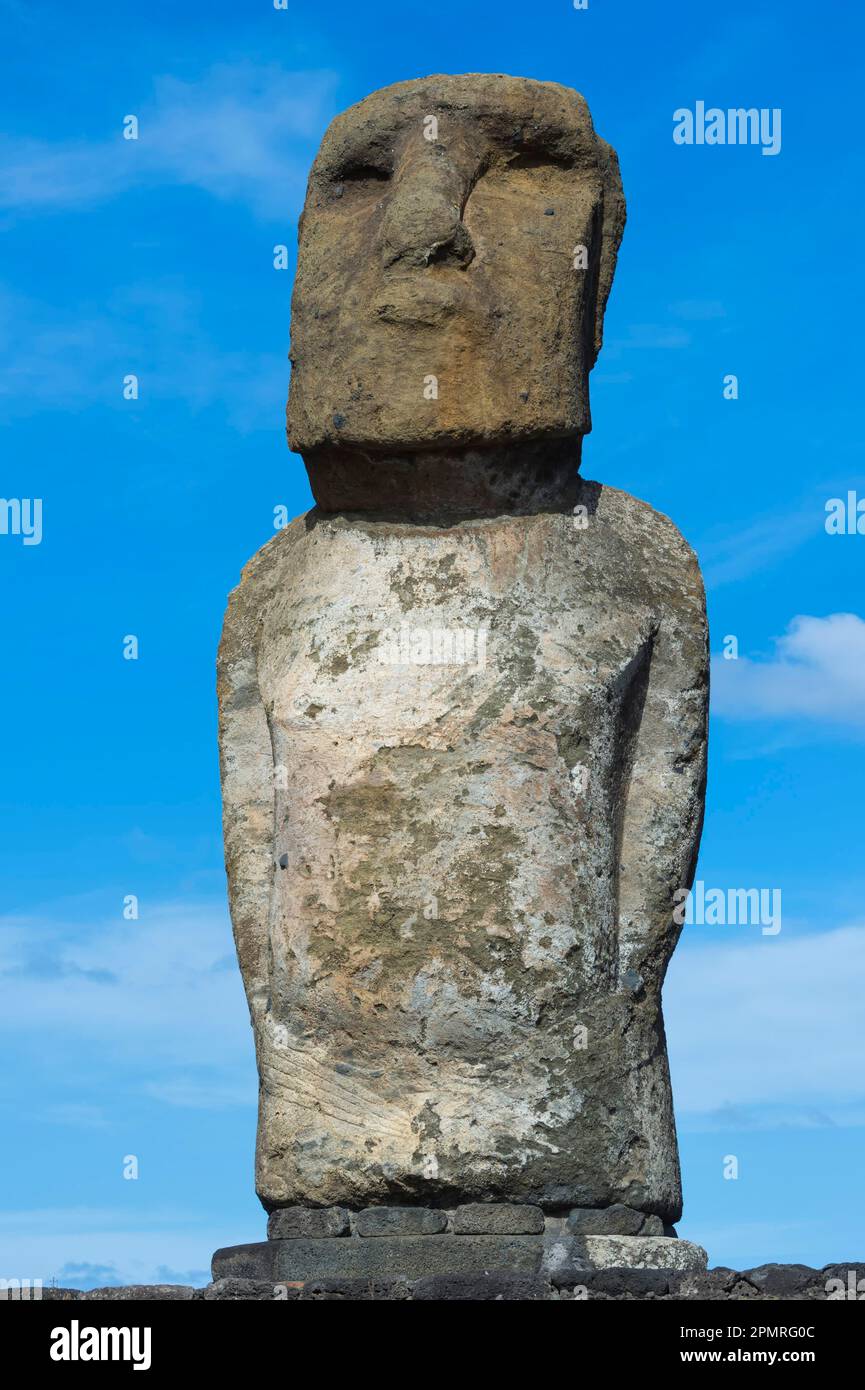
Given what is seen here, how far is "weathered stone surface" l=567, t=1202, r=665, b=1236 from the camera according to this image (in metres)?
9.09

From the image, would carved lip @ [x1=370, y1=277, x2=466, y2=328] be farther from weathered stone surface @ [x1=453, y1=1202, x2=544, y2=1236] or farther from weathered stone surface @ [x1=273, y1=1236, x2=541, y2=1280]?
weathered stone surface @ [x1=273, y1=1236, x2=541, y2=1280]

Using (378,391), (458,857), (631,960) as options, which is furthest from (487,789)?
(378,391)

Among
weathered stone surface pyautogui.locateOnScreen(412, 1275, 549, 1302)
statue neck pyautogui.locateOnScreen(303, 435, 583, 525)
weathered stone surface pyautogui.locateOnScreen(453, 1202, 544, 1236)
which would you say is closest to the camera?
weathered stone surface pyautogui.locateOnScreen(412, 1275, 549, 1302)

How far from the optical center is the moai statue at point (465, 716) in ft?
30.0

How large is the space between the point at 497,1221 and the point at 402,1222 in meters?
0.34

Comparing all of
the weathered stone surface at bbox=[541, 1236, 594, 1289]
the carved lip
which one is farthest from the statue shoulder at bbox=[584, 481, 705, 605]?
the weathered stone surface at bbox=[541, 1236, 594, 1289]

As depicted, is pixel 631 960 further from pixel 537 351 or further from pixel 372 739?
pixel 537 351

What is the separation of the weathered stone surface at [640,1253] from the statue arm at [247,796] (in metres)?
1.76

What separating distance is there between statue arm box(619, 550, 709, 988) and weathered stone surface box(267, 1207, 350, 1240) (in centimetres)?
150

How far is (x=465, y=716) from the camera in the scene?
30.5 feet

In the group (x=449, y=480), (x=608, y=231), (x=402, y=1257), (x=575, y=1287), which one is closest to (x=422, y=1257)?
(x=402, y=1257)

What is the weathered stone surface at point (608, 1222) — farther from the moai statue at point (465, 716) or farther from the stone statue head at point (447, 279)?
the stone statue head at point (447, 279)

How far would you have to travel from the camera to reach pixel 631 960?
952cm
